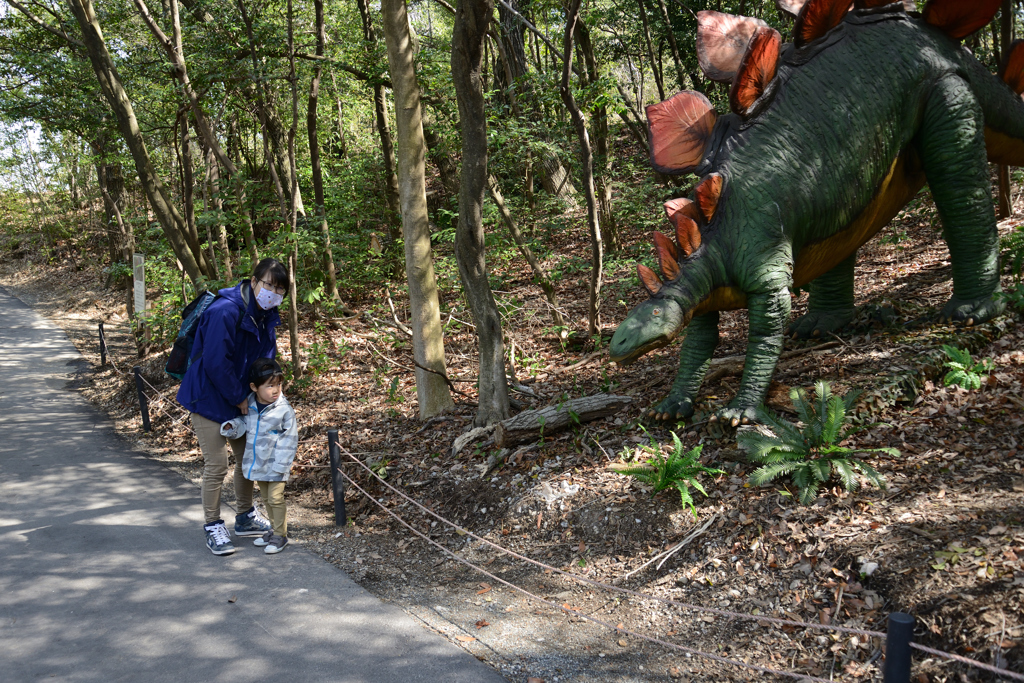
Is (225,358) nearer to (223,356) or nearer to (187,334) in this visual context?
(223,356)

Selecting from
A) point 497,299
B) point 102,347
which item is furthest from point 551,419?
point 102,347

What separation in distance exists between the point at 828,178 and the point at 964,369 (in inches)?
65.9

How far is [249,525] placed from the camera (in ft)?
16.0

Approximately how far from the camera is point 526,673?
130 inches

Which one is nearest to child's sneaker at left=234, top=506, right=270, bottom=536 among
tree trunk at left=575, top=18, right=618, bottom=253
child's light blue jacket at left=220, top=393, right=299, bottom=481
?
child's light blue jacket at left=220, top=393, right=299, bottom=481

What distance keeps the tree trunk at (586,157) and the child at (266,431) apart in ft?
12.8

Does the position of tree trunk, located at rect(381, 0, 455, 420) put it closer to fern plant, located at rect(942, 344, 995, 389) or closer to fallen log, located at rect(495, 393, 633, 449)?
fallen log, located at rect(495, 393, 633, 449)

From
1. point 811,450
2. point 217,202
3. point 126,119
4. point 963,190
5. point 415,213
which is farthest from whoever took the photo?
point 217,202

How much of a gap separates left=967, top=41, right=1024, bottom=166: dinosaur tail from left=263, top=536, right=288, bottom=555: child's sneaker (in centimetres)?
615

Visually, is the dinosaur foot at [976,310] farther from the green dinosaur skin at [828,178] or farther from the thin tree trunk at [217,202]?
the thin tree trunk at [217,202]

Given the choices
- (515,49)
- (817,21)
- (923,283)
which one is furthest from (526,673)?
(515,49)

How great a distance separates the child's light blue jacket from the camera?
14.7 feet

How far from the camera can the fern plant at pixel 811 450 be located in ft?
12.6

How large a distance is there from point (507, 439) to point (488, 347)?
87 cm
